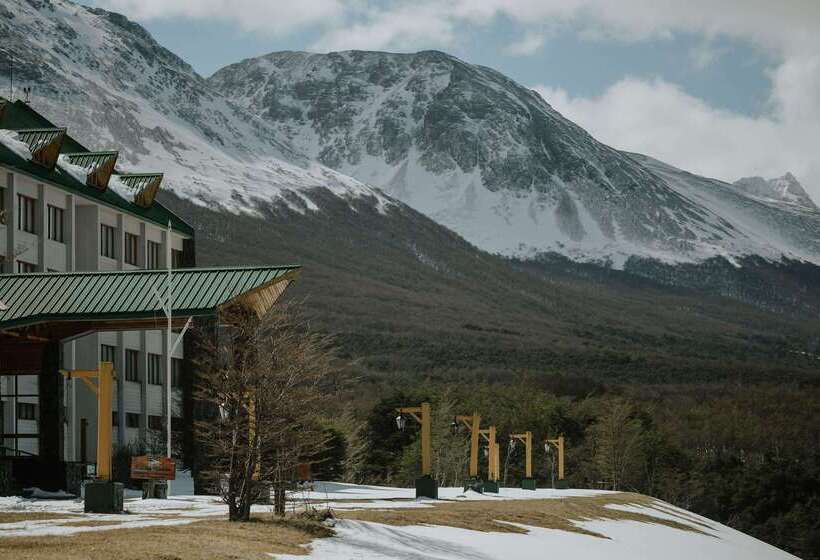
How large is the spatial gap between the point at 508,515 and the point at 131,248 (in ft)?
112

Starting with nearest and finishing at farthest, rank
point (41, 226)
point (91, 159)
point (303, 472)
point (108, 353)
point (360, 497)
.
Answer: point (303, 472), point (360, 497), point (41, 226), point (108, 353), point (91, 159)

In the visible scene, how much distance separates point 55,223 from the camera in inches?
2697

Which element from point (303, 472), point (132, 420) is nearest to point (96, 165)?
point (132, 420)

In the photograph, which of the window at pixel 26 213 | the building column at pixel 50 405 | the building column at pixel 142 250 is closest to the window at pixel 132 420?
the building column at pixel 142 250

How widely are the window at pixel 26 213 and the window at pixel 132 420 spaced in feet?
38.9

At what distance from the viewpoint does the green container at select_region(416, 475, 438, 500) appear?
184 feet

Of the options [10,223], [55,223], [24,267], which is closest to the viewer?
[10,223]

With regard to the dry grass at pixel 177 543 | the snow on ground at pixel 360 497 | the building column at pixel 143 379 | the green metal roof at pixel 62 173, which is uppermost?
the green metal roof at pixel 62 173

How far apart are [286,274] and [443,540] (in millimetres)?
13396

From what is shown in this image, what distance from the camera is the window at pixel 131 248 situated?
74.6m

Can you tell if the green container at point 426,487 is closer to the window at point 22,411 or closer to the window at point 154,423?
the window at point 22,411

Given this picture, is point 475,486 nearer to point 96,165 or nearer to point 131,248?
point 131,248

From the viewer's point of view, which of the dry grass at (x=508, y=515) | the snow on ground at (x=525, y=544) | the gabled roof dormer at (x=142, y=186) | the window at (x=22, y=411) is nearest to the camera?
the snow on ground at (x=525, y=544)

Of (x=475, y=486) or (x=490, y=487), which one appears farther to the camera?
(x=490, y=487)
